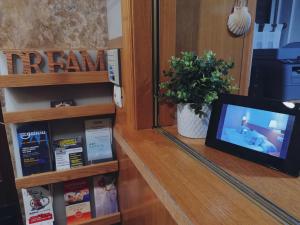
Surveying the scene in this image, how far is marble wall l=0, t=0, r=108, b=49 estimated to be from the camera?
3.45 ft

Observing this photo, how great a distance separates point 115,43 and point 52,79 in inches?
12.7

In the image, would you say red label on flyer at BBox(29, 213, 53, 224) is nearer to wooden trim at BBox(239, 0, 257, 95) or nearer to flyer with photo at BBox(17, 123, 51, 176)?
flyer with photo at BBox(17, 123, 51, 176)

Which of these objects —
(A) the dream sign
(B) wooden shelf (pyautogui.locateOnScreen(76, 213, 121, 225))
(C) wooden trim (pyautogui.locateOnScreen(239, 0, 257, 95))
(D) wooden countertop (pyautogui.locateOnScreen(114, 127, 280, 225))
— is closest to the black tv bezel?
(D) wooden countertop (pyautogui.locateOnScreen(114, 127, 280, 225))

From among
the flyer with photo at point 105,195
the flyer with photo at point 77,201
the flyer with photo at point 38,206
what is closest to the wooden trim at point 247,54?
the flyer with photo at point 105,195

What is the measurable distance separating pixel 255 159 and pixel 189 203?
274 millimetres

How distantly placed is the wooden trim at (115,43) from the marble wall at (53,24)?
0.11 feet

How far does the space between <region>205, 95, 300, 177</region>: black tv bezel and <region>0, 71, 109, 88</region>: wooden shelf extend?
55 cm

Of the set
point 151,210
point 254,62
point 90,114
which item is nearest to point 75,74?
point 90,114

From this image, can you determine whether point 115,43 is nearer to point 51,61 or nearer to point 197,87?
point 51,61

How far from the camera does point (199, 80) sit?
2.71 ft

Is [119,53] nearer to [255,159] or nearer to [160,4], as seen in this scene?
[160,4]

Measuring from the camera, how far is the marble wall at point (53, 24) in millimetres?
1052

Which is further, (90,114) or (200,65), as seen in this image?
(90,114)

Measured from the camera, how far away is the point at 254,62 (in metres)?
1.83
